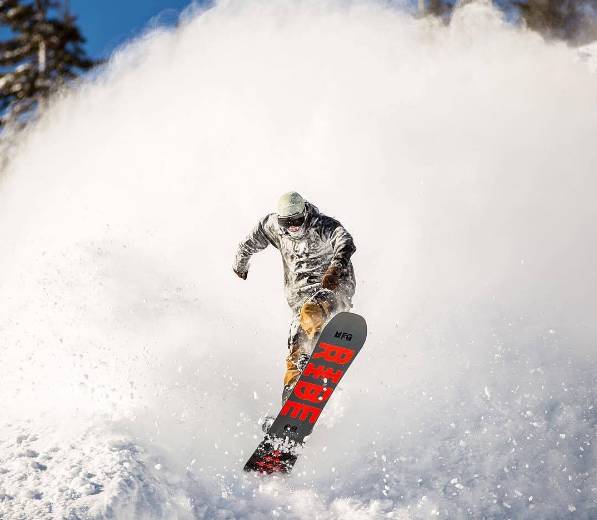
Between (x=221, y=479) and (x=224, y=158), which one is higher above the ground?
(x=224, y=158)

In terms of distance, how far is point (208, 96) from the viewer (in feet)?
45.3

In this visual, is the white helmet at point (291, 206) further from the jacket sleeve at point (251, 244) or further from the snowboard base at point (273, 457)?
the snowboard base at point (273, 457)

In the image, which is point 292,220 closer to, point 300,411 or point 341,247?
point 341,247

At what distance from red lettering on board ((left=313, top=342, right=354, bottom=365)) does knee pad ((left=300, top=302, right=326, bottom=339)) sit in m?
0.38

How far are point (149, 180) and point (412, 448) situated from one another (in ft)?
32.6

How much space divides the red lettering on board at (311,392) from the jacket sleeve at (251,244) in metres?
1.65

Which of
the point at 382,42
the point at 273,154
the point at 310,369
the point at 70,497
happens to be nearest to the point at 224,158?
the point at 273,154

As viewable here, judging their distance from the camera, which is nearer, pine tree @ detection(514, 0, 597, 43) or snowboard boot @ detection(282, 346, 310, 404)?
snowboard boot @ detection(282, 346, 310, 404)

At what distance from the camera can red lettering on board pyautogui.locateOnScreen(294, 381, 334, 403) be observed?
163 inches

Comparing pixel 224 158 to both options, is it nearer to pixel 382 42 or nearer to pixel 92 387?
pixel 382 42

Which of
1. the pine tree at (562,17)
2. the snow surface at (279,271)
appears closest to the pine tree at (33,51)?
the snow surface at (279,271)

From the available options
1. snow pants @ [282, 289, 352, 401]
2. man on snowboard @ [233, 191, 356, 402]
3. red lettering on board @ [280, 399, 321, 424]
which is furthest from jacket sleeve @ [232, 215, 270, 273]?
red lettering on board @ [280, 399, 321, 424]

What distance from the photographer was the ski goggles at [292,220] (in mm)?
4688

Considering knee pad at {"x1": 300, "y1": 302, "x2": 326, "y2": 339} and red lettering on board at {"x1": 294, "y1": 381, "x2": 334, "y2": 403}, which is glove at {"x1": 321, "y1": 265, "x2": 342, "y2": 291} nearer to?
knee pad at {"x1": 300, "y1": 302, "x2": 326, "y2": 339}
